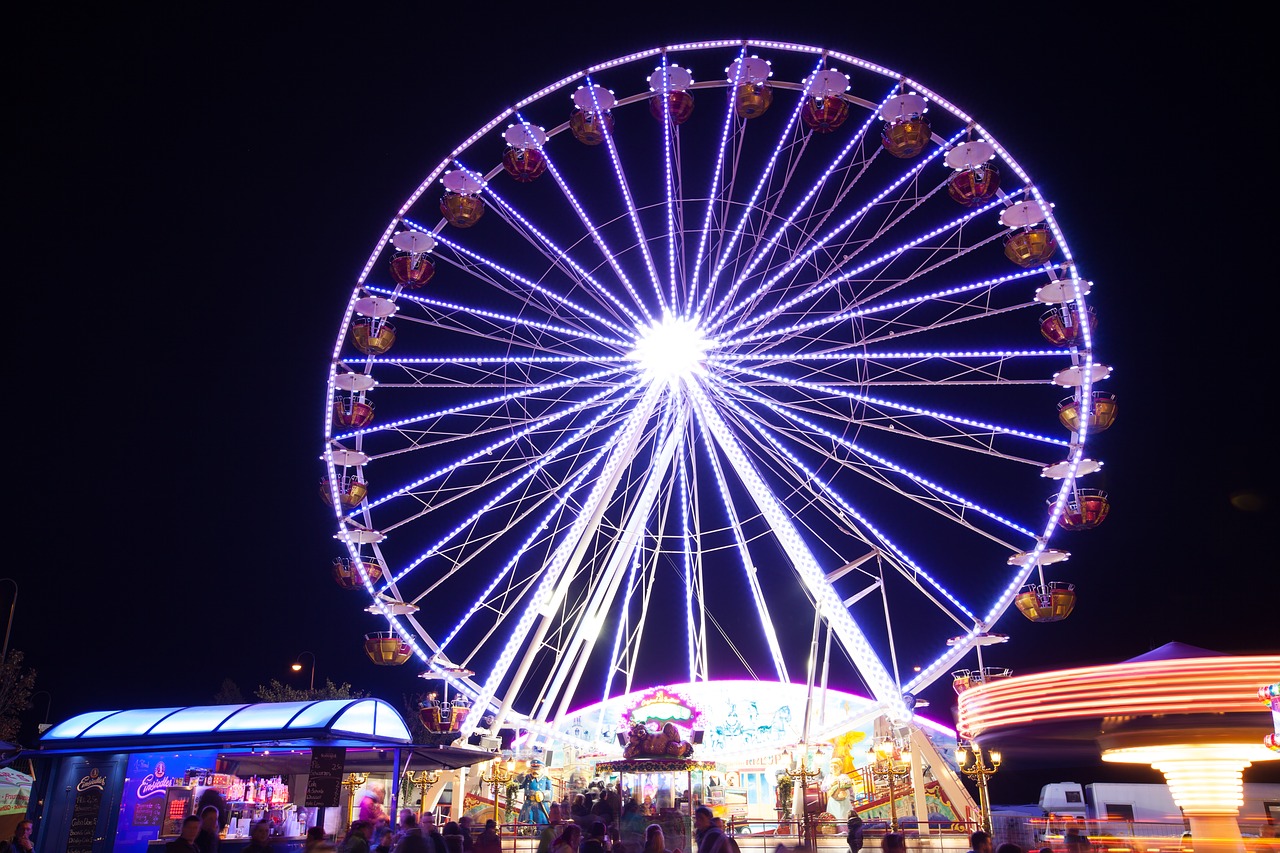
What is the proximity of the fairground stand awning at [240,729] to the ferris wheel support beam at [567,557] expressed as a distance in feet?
10.2

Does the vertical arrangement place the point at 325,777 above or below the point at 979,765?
below

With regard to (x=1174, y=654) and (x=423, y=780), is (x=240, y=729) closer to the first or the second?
(x=423, y=780)

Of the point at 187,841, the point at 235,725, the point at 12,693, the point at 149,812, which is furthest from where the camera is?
the point at 12,693

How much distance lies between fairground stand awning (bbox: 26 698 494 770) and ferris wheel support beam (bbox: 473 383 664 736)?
10.2 ft

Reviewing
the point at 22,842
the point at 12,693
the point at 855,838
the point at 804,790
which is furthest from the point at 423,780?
the point at 12,693

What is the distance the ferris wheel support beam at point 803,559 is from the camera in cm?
1669

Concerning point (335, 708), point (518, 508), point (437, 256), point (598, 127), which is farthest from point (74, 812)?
point (598, 127)

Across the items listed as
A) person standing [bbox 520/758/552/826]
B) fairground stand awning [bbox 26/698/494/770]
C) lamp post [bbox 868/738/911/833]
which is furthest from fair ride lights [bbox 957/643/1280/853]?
fairground stand awning [bbox 26/698/494/770]

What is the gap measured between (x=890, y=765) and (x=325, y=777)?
1066cm

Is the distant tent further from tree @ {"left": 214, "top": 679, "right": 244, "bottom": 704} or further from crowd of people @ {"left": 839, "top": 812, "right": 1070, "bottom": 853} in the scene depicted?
tree @ {"left": 214, "top": 679, "right": 244, "bottom": 704}

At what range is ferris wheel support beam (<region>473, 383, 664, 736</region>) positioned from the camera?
16625 mm

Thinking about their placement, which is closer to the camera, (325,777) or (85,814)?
(325,777)

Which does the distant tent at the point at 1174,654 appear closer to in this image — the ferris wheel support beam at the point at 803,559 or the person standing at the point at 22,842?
the ferris wheel support beam at the point at 803,559

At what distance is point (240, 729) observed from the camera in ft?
42.5
